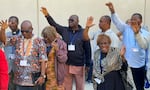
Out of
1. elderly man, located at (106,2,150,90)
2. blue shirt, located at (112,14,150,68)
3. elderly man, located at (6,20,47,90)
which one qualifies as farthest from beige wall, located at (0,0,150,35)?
elderly man, located at (6,20,47,90)

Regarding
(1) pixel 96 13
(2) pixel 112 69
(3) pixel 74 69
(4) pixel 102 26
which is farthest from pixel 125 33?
(1) pixel 96 13

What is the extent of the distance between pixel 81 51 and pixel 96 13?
9.57 feet

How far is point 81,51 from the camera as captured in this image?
6637 millimetres

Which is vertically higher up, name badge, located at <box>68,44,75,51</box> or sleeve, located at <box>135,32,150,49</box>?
sleeve, located at <box>135,32,150,49</box>

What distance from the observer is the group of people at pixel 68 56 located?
542cm

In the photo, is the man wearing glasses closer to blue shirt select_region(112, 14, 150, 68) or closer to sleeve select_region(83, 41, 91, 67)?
sleeve select_region(83, 41, 91, 67)

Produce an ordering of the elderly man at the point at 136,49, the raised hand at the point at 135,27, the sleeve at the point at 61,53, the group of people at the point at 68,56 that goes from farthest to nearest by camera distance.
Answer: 1. the elderly man at the point at 136,49
2. the raised hand at the point at 135,27
3. the sleeve at the point at 61,53
4. the group of people at the point at 68,56

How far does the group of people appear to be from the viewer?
5418mm

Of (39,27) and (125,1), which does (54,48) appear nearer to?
(39,27)

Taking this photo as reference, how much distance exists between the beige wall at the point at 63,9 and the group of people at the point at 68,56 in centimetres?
244

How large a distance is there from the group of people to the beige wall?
96.2 inches

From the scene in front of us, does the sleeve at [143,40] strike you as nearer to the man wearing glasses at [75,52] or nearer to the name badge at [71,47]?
the man wearing glasses at [75,52]

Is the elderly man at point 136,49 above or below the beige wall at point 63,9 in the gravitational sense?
below

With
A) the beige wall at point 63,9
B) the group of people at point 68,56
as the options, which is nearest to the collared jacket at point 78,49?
the group of people at point 68,56
